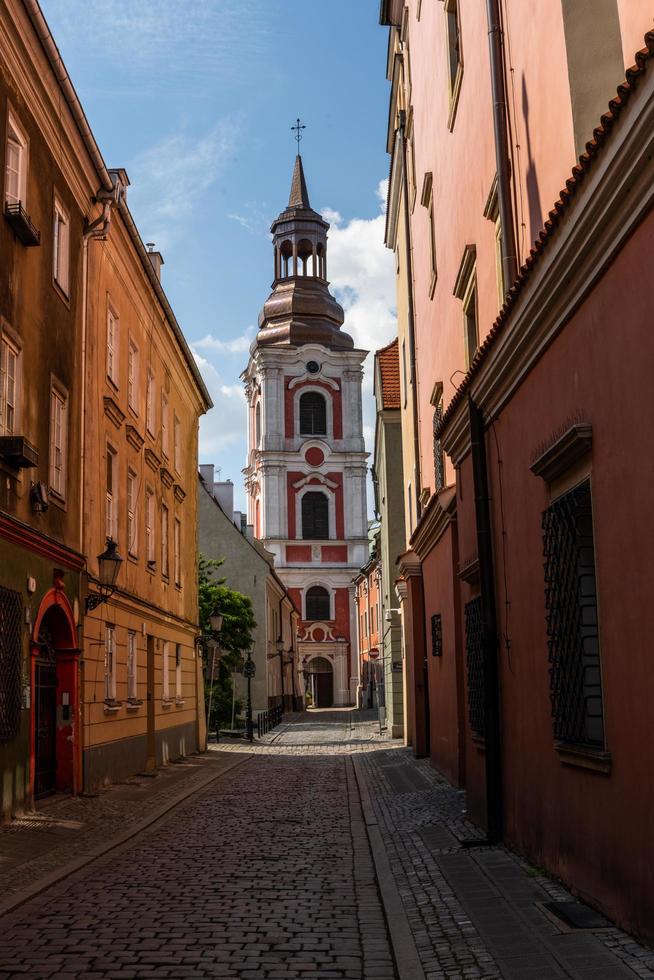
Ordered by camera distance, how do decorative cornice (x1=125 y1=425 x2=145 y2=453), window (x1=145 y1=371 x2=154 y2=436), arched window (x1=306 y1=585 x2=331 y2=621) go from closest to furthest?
decorative cornice (x1=125 y1=425 x2=145 y2=453), window (x1=145 y1=371 x2=154 y2=436), arched window (x1=306 y1=585 x2=331 y2=621)

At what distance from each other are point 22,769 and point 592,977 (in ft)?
32.2

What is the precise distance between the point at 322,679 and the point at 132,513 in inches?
2236

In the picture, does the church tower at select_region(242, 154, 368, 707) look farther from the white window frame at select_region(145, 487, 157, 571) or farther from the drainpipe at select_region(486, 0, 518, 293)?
the drainpipe at select_region(486, 0, 518, 293)

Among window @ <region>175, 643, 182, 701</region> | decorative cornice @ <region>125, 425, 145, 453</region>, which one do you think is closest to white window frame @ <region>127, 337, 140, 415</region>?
decorative cornice @ <region>125, 425, 145, 453</region>

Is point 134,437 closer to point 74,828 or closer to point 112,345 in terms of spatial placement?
point 112,345

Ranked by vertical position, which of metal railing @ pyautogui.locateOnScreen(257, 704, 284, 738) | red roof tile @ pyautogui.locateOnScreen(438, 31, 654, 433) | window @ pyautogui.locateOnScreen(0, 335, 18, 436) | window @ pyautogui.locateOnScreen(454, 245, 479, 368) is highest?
window @ pyautogui.locateOnScreen(454, 245, 479, 368)

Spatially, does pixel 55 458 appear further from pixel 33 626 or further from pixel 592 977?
pixel 592 977

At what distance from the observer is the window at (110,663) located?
19.2m

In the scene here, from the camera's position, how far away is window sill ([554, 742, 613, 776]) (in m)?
7.14

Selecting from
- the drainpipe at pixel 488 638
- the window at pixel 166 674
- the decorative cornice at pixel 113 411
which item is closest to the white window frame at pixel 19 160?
the decorative cornice at pixel 113 411

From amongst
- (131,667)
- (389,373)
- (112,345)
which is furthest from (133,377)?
(389,373)

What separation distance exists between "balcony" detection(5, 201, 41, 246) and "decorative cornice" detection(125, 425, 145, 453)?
7.08 m

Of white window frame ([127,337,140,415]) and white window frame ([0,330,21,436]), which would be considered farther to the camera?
white window frame ([127,337,140,415])

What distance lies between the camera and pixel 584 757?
24.9ft
